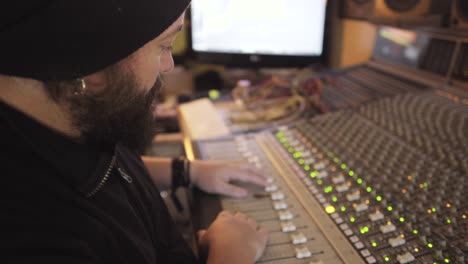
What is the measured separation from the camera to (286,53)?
1566mm

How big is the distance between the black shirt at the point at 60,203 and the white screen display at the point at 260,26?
1078 millimetres

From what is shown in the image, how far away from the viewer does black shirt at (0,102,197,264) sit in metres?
0.43

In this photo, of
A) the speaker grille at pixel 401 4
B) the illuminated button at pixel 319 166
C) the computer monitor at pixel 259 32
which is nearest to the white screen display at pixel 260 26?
the computer monitor at pixel 259 32

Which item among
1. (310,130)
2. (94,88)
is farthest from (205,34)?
(94,88)

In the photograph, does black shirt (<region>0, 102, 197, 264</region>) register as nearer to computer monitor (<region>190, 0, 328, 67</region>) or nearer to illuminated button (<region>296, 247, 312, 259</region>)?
illuminated button (<region>296, 247, 312, 259</region>)

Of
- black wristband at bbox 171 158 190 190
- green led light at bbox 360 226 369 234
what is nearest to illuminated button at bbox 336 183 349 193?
green led light at bbox 360 226 369 234

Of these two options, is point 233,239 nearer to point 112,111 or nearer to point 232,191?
point 232,191

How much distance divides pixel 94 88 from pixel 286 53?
1.14 m

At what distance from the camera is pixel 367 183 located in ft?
2.54

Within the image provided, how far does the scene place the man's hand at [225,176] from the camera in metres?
0.84

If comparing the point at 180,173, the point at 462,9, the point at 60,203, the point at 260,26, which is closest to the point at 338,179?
the point at 180,173

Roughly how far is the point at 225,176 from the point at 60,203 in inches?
17.2

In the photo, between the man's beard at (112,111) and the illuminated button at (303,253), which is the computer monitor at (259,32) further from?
the illuminated button at (303,253)

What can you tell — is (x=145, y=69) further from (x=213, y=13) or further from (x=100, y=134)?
(x=213, y=13)
